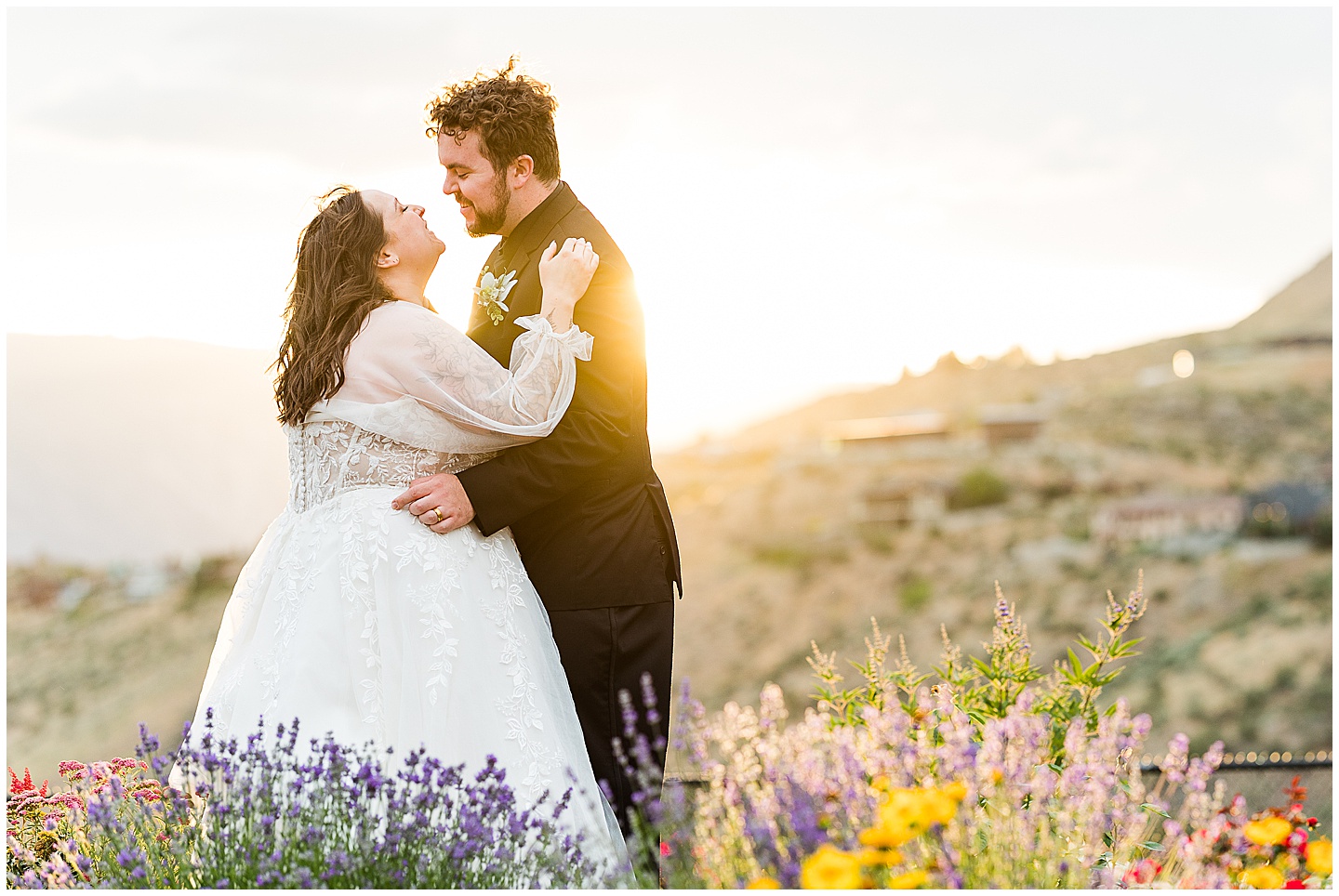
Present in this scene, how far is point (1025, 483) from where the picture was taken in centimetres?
3784

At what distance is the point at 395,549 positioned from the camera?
111 inches

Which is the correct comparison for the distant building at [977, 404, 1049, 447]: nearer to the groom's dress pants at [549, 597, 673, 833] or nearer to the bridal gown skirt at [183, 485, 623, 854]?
the groom's dress pants at [549, 597, 673, 833]

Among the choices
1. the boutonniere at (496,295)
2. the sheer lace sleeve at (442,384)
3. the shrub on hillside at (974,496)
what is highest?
the boutonniere at (496,295)

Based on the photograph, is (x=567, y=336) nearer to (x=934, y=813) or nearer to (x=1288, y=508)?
(x=934, y=813)

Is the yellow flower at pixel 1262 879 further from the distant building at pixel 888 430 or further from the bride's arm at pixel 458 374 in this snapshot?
the distant building at pixel 888 430

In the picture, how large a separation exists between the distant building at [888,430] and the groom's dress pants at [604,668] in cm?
3710

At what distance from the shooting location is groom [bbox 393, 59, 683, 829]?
296 cm

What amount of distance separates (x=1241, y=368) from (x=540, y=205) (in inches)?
1628

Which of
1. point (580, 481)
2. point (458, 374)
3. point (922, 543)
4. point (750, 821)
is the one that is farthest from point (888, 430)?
point (750, 821)

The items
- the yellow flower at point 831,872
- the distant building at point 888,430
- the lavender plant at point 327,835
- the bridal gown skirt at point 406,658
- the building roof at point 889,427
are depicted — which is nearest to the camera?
the yellow flower at point 831,872

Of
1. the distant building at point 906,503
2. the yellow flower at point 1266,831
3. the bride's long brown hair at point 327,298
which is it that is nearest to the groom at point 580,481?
the bride's long brown hair at point 327,298

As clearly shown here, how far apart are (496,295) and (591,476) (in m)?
0.57

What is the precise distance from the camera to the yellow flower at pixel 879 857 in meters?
1.85

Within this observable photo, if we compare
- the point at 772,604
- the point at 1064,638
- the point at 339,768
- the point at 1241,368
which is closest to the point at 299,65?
the point at 772,604
